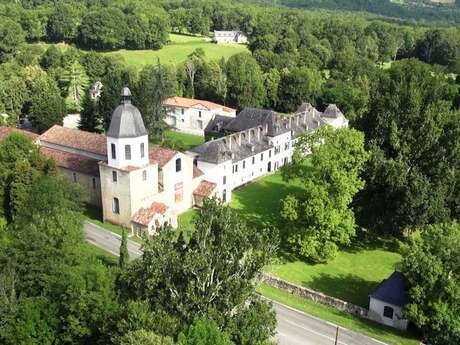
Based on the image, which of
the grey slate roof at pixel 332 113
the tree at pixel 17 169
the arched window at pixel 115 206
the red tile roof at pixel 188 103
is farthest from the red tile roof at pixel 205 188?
the grey slate roof at pixel 332 113

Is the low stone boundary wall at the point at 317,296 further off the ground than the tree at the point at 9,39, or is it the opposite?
the tree at the point at 9,39

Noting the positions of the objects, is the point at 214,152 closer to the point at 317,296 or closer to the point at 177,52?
the point at 317,296

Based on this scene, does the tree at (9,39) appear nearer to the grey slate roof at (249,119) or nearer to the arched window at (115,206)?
the grey slate roof at (249,119)

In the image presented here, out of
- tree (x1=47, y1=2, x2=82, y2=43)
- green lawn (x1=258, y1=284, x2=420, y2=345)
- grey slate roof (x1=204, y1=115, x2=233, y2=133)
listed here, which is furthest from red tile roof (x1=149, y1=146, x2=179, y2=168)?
tree (x1=47, y1=2, x2=82, y2=43)

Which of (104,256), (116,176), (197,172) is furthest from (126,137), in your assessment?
(197,172)

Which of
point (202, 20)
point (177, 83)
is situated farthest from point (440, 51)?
point (177, 83)

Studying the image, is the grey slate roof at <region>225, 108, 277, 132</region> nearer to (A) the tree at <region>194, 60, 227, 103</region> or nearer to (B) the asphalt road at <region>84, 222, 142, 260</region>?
(A) the tree at <region>194, 60, 227, 103</region>

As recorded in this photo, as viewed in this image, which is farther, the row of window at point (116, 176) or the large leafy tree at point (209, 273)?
the row of window at point (116, 176)

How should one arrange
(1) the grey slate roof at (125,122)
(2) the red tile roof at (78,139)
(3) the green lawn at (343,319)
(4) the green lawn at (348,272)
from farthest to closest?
(2) the red tile roof at (78,139) < (1) the grey slate roof at (125,122) < (4) the green lawn at (348,272) < (3) the green lawn at (343,319)
